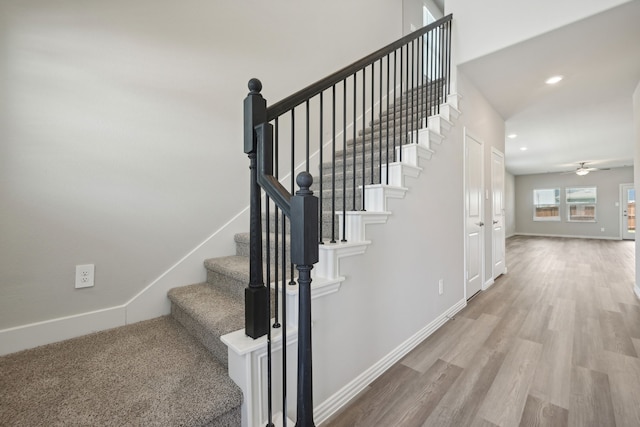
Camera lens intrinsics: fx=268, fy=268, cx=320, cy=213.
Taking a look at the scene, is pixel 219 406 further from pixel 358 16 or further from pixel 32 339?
pixel 358 16

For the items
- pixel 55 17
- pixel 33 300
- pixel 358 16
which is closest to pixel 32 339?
pixel 33 300

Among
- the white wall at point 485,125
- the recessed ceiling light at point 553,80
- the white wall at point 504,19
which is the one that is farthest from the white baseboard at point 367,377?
the recessed ceiling light at point 553,80

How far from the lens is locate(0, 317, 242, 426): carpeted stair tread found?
96 centimetres

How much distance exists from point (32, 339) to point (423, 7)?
20.3ft

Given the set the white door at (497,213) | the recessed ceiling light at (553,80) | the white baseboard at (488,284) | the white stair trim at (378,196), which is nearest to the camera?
the white stair trim at (378,196)

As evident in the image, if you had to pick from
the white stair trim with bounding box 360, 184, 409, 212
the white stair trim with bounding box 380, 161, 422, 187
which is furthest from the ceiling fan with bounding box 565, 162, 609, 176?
the white stair trim with bounding box 360, 184, 409, 212

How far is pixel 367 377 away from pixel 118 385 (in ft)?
4.14

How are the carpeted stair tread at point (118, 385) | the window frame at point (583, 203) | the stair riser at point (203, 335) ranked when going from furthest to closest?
the window frame at point (583, 203), the stair riser at point (203, 335), the carpeted stair tread at point (118, 385)

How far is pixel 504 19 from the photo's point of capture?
2.46 meters

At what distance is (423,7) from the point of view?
4559mm

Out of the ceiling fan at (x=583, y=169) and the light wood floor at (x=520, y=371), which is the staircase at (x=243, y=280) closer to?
the light wood floor at (x=520, y=371)

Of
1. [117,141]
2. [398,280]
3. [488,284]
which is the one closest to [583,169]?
[488,284]

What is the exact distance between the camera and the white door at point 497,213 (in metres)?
3.86

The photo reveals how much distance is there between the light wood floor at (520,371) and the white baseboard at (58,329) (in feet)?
4.60
